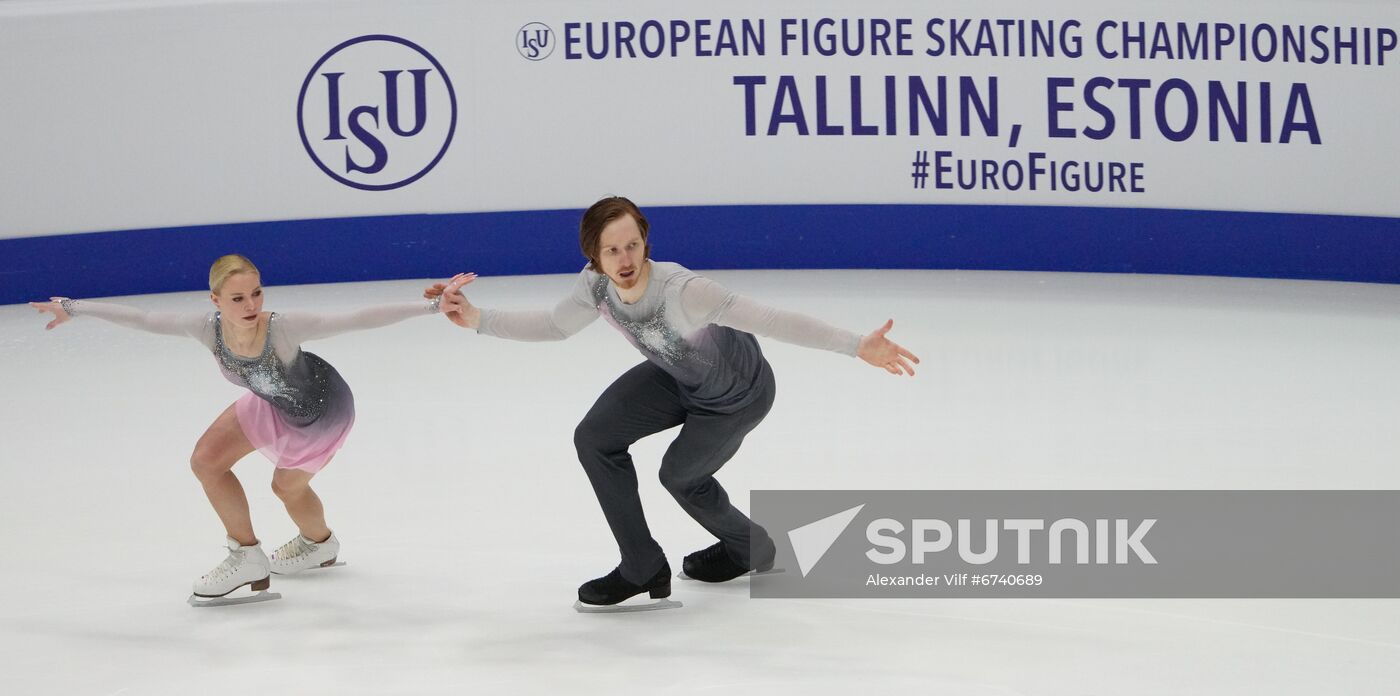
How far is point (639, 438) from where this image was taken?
4.12 meters

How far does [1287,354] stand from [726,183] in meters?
3.56

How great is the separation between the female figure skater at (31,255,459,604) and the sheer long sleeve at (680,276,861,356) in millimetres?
654

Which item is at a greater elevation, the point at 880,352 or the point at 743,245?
the point at 743,245

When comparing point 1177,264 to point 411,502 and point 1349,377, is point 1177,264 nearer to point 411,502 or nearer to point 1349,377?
point 1349,377

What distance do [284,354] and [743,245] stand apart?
5769 millimetres

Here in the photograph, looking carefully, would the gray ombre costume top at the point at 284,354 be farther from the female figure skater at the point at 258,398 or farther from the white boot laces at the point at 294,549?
the white boot laces at the point at 294,549

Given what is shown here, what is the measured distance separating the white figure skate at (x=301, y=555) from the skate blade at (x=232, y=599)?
17 cm

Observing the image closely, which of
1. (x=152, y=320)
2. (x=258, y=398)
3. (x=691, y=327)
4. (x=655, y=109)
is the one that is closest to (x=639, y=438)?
(x=691, y=327)

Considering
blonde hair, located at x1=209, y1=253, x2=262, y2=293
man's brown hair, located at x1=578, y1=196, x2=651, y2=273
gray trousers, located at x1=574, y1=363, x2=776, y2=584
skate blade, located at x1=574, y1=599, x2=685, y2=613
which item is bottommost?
skate blade, located at x1=574, y1=599, x2=685, y2=613

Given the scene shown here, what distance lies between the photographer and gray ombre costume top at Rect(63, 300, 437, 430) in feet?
13.8

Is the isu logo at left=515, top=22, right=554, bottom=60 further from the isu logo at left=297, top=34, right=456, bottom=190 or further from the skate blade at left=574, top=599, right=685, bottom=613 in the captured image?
the skate blade at left=574, top=599, right=685, bottom=613

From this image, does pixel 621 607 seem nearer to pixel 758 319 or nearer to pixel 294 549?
pixel 758 319

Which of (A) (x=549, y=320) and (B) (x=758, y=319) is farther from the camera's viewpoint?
(A) (x=549, y=320)

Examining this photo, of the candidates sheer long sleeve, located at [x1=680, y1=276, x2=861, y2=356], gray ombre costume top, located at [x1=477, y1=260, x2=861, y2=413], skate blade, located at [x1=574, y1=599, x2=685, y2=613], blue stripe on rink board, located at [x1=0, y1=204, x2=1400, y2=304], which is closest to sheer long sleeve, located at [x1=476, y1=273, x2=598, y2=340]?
gray ombre costume top, located at [x1=477, y1=260, x2=861, y2=413]
